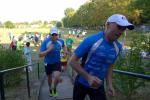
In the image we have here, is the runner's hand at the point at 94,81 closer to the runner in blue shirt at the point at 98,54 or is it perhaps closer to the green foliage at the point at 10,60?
the runner in blue shirt at the point at 98,54

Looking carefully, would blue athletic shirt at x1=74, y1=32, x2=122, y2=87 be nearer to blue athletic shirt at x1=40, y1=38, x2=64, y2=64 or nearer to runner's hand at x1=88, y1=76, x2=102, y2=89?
runner's hand at x1=88, y1=76, x2=102, y2=89

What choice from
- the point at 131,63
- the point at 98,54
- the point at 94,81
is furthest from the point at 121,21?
the point at 131,63

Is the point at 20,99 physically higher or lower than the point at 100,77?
lower

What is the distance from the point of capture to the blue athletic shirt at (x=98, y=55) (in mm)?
4707

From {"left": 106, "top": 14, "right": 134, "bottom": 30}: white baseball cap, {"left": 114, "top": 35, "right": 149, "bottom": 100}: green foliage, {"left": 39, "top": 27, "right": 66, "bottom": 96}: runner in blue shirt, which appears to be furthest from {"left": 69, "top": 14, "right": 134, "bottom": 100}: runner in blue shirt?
{"left": 39, "top": 27, "right": 66, "bottom": 96}: runner in blue shirt

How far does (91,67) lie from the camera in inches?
192

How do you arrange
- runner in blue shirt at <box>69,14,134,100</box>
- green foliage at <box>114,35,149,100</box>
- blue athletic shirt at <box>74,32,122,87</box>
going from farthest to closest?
green foliage at <box>114,35,149,100</box>
blue athletic shirt at <box>74,32,122,87</box>
runner in blue shirt at <box>69,14,134,100</box>

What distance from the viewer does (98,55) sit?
477 centimetres

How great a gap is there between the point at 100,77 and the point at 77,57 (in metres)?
0.43

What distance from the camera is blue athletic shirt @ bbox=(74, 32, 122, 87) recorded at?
15.4ft

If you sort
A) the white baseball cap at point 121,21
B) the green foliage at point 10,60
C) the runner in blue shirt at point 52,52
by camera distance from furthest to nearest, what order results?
the green foliage at point 10,60 → the runner in blue shirt at point 52,52 → the white baseball cap at point 121,21

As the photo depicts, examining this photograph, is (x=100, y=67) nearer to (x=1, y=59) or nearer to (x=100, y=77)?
(x=100, y=77)

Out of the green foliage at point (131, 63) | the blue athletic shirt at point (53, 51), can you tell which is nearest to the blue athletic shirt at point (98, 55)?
the green foliage at point (131, 63)

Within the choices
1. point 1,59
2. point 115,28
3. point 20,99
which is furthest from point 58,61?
point 115,28
